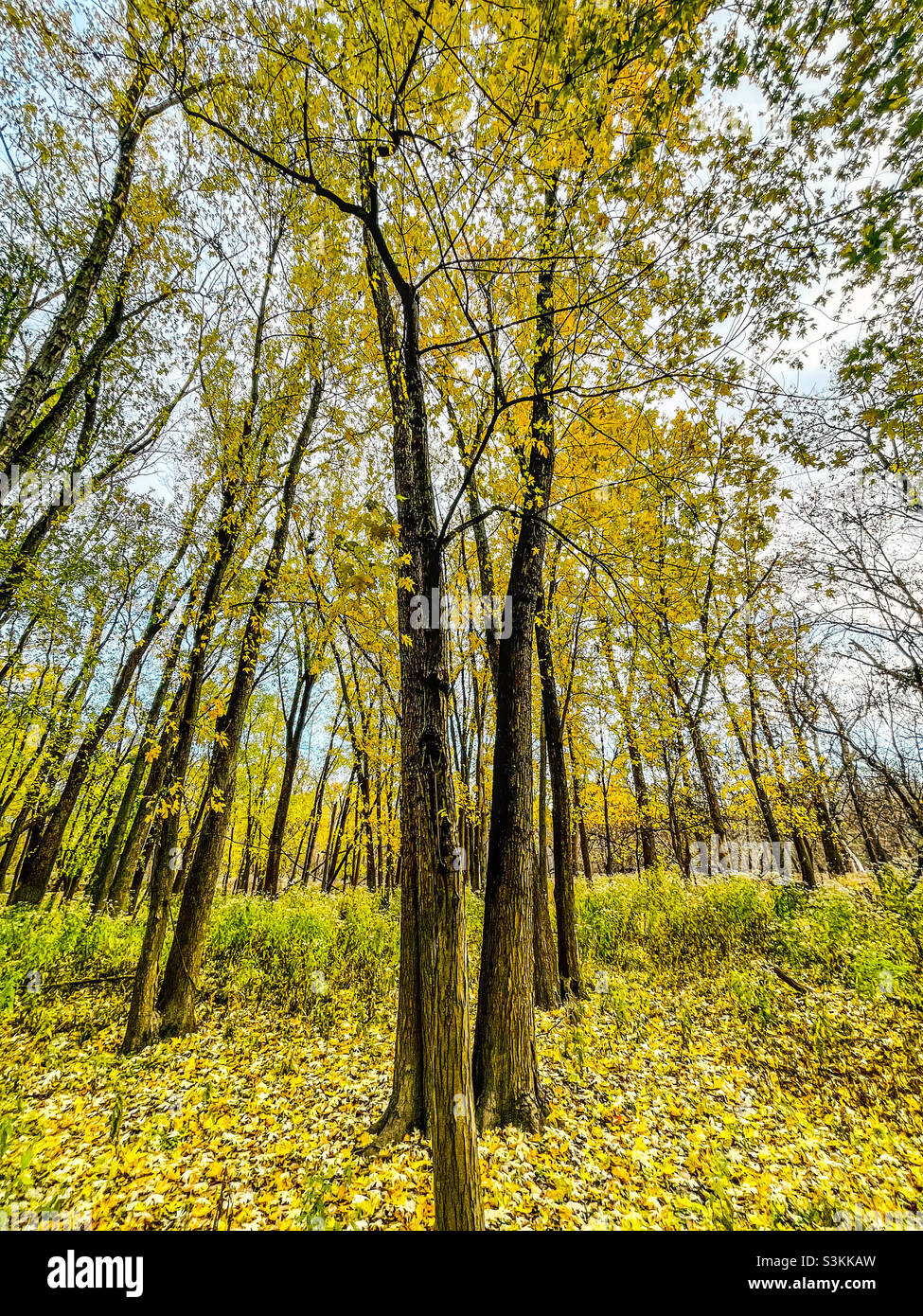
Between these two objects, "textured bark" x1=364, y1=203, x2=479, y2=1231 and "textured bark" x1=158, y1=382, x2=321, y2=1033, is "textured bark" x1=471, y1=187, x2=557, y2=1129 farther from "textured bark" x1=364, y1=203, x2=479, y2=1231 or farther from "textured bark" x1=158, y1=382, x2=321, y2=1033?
"textured bark" x1=158, y1=382, x2=321, y2=1033

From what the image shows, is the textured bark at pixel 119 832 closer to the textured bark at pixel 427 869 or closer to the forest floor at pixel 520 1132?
the forest floor at pixel 520 1132

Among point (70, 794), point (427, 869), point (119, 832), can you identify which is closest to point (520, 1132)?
point (427, 869)

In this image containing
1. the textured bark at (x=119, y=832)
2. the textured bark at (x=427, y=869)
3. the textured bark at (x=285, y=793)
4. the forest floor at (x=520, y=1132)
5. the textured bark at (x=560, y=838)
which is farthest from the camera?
the textured bark at (x=119, y=832)

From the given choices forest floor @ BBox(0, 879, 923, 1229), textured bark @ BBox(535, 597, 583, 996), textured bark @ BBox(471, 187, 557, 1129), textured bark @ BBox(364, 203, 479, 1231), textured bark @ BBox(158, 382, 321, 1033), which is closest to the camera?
textured bark @ BBox(364, 203, 479, 1231)

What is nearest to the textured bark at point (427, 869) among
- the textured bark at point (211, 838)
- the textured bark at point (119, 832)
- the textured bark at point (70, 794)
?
the textured bark at point (211, 838)

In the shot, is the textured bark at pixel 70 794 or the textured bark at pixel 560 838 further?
the textured bark at pixel 70 794

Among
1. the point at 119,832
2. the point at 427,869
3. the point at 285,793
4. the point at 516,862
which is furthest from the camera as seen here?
the point at 119,832

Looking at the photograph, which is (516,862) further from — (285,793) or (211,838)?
(285,793)

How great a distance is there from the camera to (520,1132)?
374 centimetres

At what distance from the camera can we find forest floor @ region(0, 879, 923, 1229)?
3064 mm

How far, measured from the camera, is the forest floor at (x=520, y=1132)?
3064 millimetres

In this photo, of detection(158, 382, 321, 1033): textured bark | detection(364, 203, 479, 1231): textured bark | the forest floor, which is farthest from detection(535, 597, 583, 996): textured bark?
detection(158, 382, 321, 1033): textured bark

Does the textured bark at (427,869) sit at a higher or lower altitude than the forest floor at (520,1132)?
higher
